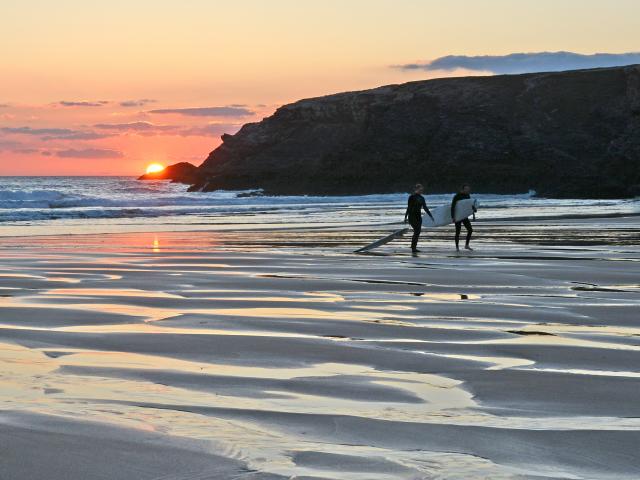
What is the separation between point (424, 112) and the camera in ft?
392

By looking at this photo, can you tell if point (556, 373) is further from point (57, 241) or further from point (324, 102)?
point (324, 102)

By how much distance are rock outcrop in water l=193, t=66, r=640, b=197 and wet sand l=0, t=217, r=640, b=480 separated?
79997mm

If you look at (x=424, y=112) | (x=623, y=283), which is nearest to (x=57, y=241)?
(x=623, y=283)

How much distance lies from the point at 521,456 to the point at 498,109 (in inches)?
4678

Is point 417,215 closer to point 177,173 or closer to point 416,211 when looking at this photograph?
point 416,211

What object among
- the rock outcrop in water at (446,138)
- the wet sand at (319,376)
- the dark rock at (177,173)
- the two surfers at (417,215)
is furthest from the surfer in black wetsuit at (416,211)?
the dark rock at (177,173)

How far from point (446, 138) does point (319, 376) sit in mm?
108824

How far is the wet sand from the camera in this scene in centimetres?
415

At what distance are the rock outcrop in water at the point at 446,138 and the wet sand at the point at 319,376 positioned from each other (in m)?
80.0

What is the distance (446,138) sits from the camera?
113m

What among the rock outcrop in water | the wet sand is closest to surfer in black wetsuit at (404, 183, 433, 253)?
the wet sand

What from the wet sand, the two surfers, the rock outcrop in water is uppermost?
the rock outcrop in water

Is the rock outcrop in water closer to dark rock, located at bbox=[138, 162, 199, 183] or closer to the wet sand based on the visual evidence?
dark rock, located at bbox=[138, 162, 199, 183]

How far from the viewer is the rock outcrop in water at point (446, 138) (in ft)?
339
